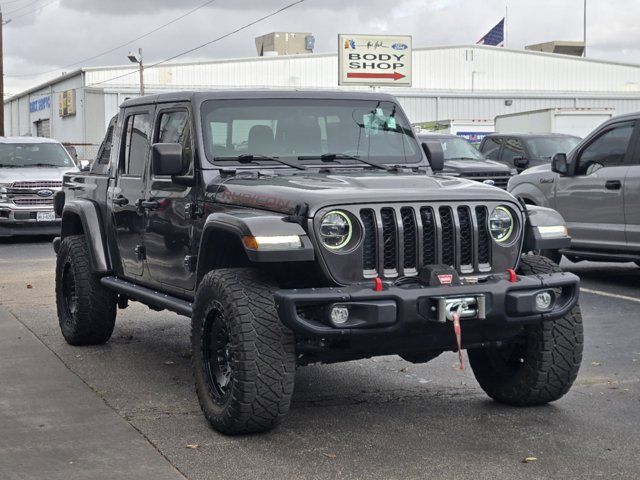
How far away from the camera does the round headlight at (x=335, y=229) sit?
5691 mm

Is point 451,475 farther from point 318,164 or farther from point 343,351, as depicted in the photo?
point 318,164

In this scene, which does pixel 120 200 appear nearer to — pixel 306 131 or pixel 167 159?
pixel 167 159

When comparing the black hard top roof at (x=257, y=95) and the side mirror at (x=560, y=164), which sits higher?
the black hard top roof at (x=257, y=95)

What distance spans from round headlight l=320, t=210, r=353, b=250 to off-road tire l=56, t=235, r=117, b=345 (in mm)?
3166

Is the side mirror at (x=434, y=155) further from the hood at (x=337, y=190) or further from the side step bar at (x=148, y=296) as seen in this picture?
the side step bar at (x=148, y=296)

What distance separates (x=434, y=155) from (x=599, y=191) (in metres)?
4.82

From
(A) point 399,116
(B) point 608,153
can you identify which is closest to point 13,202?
(B) point 608,153

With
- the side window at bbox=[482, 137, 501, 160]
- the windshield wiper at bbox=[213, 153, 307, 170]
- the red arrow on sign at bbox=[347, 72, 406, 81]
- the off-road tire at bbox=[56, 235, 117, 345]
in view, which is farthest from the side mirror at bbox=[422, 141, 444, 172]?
the red arrow on sign at bbox=[347, 72, 406, 81]

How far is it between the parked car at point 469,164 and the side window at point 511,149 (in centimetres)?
38

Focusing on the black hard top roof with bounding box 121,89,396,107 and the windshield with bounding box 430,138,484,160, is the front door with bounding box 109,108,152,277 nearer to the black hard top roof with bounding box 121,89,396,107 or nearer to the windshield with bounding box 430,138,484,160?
the black hard top roof with bounding box 121,89,396,107

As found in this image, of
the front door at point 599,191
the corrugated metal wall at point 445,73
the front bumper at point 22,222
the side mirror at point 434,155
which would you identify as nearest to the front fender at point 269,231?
the side mirror at point 434,155

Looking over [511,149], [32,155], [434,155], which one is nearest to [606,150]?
[434,155]

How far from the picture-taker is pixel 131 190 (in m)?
7.82

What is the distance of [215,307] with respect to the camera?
5.90 meters
